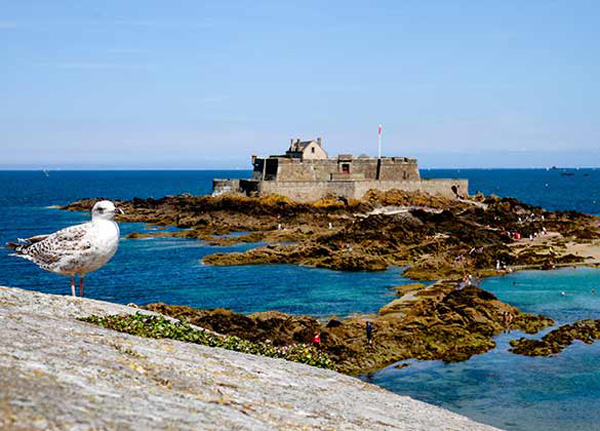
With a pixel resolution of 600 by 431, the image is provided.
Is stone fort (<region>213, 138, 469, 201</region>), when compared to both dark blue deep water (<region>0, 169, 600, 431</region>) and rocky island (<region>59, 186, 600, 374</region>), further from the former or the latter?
dark blue deep water (<region>0, 169, 600, 431</region>)

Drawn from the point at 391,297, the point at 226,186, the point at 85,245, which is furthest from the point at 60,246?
the point at 226,186

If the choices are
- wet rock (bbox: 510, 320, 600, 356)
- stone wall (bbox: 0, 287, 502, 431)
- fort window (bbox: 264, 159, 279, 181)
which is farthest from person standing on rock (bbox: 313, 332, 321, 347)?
fort window (bbox: 264, 159, 279, 181)

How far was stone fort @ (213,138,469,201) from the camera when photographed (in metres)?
84.8

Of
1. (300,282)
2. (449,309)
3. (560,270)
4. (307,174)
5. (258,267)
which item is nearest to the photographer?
(449,309)

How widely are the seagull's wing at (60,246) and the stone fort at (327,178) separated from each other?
7143 cm

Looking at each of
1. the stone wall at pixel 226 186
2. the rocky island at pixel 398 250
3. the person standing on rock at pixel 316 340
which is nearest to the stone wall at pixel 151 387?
the person standing on rock at pixel 316 340

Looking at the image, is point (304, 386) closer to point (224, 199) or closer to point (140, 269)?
point (140, 269)

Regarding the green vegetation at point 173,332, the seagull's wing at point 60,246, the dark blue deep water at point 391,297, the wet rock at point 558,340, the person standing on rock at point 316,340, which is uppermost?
the seagull's wing at point 60,246

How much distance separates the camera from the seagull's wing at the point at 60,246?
38.4ft

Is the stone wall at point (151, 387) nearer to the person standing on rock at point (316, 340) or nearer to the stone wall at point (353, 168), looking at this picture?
the person standing on rock at point (316, 340)

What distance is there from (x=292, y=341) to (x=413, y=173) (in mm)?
69051

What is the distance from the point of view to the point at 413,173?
307 ft

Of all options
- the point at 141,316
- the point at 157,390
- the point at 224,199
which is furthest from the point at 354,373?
the point at 224,199

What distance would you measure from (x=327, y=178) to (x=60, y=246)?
7990 cm
